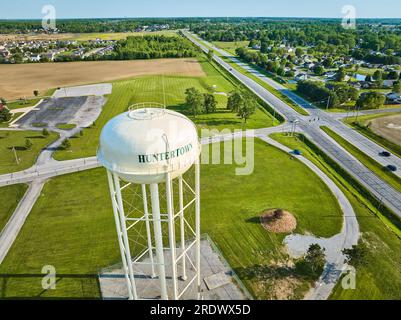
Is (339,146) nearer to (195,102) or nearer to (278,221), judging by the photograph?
(278,221)

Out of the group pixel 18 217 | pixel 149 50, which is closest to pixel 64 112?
pixel 18 217

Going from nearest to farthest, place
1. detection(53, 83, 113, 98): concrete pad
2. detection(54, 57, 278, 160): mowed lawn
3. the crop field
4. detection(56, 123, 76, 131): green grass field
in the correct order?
detection(54, 57, 278, 160): mowed lawn
the crop field
detection(56, 123, 76, 131): green grass field
detection(53, 83, 113, 98): concrete pad

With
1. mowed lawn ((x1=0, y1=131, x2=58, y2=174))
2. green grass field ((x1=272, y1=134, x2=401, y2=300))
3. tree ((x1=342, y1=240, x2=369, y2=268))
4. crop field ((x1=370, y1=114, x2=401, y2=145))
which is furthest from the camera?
crop field ((x1=370, y1=114, x2=401, y2=145))

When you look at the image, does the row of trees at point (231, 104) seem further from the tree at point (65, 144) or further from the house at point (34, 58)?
Answer: the house at point (34, 58)

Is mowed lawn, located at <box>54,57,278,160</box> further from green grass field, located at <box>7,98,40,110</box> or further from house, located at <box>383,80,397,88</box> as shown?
house, located at <box>383,80,397,88</box>

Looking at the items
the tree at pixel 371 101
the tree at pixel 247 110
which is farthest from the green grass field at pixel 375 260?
the tree at pixel 371 101

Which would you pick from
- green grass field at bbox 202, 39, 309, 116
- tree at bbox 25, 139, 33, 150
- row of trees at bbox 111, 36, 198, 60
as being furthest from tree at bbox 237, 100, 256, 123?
row of trees at bbox 111, 36, 198, 60
